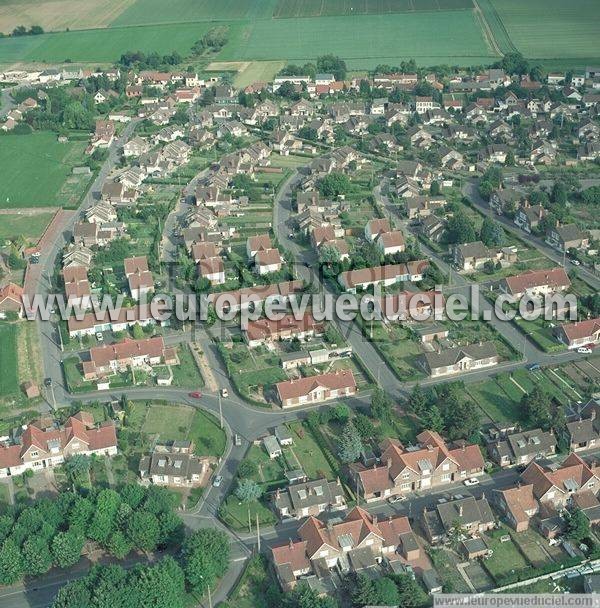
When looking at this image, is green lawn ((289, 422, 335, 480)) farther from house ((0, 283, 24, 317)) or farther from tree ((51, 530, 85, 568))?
house ((0, 283, 24, 317))

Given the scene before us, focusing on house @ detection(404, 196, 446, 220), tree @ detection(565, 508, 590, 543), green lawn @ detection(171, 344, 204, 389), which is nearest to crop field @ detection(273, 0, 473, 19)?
house @ detection(404, 196, 446, 220)

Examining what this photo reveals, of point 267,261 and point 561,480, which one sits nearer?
point 561,480

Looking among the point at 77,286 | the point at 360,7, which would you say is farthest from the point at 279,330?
the point at 360,7

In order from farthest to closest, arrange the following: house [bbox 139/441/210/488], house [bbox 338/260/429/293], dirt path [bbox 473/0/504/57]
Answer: dirt path [bbox 473/0/504/57]
house [bbox 338/260/429/293]
house [bbox 139/441/210/488]

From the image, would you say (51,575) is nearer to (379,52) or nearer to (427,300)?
(427,300)

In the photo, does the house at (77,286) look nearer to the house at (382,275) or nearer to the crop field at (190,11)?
the house at (382,275)

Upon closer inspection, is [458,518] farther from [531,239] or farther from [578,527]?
[531,239]
